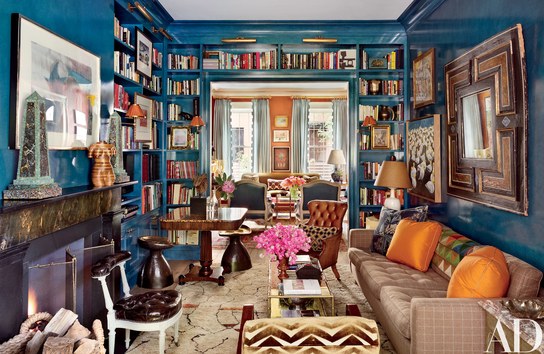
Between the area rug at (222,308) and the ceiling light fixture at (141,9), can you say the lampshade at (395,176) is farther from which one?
the ceiling light fixture at (141,9)

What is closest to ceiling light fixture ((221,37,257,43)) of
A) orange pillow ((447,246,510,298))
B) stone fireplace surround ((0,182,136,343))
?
stone fireplace surround ((0,182,136,343))

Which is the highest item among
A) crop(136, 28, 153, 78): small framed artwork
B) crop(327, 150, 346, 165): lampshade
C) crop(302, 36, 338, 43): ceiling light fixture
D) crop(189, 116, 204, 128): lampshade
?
crop(302, 36, 338, 43): ceiling light fixture

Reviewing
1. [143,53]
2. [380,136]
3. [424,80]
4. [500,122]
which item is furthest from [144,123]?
[500,122]

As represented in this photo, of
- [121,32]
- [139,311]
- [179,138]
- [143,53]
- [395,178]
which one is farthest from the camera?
[179,138]

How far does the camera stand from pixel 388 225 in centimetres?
443

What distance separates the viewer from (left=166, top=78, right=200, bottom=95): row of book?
611cm

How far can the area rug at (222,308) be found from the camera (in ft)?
10.8

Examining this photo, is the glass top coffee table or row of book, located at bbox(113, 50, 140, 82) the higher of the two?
row of book, located at bbox(113, 50, 140, 82)

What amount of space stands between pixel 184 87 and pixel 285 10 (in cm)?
179

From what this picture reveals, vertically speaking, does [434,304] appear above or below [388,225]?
below

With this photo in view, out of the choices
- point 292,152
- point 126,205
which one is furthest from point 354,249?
point 292,152

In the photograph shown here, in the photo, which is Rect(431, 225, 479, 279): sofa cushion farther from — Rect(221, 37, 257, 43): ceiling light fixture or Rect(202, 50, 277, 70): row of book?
Rect(221, 37, 257, 43): ceiling light fixture

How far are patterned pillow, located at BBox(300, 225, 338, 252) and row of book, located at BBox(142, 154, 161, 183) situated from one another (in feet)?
6.86

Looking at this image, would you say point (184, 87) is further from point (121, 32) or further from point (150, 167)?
point (121, 32)
